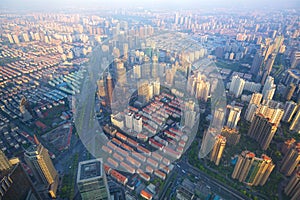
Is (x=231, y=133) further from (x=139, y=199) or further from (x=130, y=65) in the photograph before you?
(x=130, y=65)

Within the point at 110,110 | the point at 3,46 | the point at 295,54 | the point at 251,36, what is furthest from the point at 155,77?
the point at 3,46

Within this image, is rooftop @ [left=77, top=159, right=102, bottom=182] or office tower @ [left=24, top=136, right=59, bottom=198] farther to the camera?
office tower @ [left=24, top=136, right=59, bottom=198]

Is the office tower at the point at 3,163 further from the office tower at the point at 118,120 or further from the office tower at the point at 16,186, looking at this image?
the office tower at the point at 118,120

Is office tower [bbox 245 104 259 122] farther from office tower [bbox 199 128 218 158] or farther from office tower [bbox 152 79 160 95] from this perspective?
office tower [bbox 152 79 160 95]

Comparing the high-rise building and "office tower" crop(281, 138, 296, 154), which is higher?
the high-rise building

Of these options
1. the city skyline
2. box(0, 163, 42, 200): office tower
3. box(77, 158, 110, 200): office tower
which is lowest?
the city skyline

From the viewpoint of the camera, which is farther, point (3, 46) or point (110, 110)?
point (3, 46)

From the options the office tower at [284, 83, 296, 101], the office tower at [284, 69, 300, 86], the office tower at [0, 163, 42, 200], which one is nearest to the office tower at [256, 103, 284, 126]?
the office tower at [284, 83, 296, 101]
